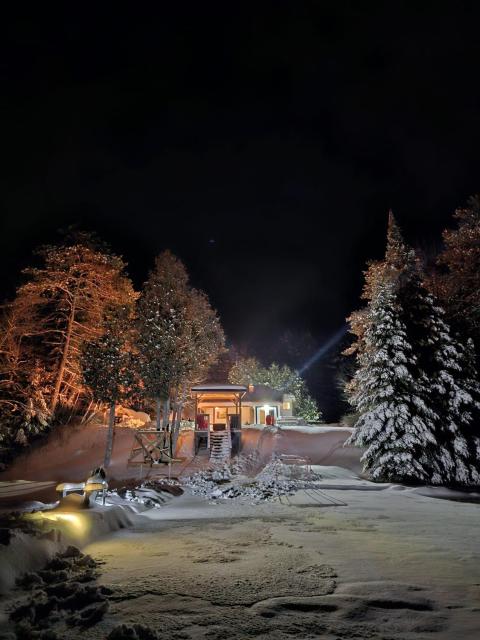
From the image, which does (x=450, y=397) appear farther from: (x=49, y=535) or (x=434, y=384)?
(x=49, y=535)

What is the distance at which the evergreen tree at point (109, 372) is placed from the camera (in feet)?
66.1

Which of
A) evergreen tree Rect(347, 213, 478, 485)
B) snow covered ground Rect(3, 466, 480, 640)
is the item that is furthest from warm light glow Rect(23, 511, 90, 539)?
evergreen tree Rect(347, 213, 478, 485)

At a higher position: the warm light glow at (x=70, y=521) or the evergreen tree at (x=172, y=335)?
the evergreen tree at (x=172, y=335)

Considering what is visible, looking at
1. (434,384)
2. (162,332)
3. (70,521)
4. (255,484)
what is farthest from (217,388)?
(70,521)

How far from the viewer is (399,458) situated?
1464cm

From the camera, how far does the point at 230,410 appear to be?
3728 cm

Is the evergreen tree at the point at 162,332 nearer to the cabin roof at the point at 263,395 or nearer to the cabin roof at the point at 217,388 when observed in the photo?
the cabin roof at the point at 217,388

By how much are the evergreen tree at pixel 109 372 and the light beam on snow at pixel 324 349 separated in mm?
34241

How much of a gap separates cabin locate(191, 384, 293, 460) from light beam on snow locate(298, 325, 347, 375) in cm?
1413

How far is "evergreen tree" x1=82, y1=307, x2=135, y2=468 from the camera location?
793 inches

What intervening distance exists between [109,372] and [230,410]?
18856 mm

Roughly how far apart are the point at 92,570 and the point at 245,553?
2093 millimetres

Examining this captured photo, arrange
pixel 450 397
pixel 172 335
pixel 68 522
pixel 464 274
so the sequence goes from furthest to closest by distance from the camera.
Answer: pixel 172 335, pixel 464 274, pixel 450 397, pixel 68 522

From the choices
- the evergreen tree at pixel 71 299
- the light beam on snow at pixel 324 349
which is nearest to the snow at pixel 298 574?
the evergreen tree at pixel 71 299
